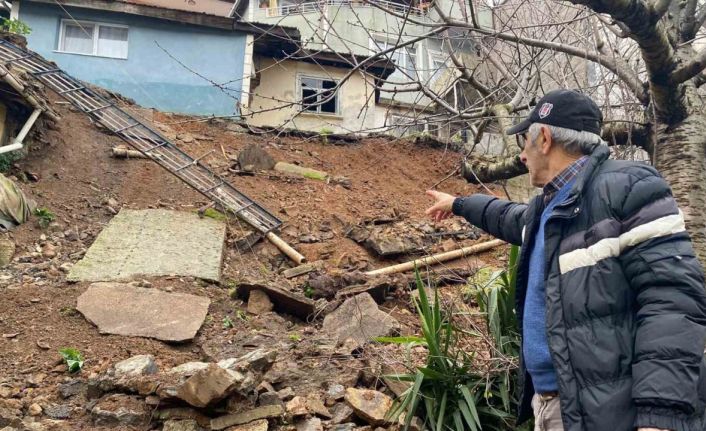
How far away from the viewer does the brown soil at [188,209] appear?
424cm

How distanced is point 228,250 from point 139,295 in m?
2.15

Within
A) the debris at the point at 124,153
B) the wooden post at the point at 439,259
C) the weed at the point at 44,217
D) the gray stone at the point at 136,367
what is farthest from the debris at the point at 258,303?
the debris at the point at 124,153

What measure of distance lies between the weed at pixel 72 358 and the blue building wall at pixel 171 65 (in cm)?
1034

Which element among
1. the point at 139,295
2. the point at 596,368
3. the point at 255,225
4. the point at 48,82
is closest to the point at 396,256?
the point at 255,225

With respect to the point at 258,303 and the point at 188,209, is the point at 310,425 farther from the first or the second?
the point at 188,209

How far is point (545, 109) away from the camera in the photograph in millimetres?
2152

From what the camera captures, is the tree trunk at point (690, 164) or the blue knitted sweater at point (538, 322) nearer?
the blue knitted sweater at point (538, 322)

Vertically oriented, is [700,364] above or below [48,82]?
below

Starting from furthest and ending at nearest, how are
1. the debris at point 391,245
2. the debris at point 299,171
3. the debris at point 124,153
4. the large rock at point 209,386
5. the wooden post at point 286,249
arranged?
the debris at point 299,171 < the debris at point 124,153 < the debris at point 391,245 < the wooden post at point 286,249 < the large rock at point 209,386

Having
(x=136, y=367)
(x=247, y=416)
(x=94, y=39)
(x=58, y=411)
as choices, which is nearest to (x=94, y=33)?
(x=94, y=39)

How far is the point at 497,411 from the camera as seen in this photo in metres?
2.99

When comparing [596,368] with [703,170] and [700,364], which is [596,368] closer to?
Answer: [700,364]

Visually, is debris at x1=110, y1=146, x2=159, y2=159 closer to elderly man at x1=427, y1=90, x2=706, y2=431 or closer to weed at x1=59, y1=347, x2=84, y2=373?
weed at x1=59, y1=347, x2=84, y2=373

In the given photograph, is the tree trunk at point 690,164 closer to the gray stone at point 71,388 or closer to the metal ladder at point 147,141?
the gray stone at point 71,388
